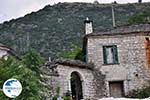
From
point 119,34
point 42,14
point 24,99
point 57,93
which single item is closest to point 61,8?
point 42,14

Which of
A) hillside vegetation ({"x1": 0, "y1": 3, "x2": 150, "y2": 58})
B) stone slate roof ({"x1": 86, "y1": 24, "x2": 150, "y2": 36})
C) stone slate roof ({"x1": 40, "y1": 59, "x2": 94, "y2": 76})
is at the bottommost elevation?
stone slate roof ({"x1": 40, "y1": 59, "x2": 94, "y2": 76})

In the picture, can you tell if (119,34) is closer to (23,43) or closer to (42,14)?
(23,43)

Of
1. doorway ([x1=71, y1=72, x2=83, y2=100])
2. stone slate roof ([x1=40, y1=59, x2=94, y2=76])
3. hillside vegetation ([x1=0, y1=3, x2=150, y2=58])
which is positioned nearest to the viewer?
stone slate roof ([x1=40, y1=59, x2=94, y2=76])

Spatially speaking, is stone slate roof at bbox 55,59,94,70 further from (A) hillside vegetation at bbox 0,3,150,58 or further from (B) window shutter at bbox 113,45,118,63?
(A) hillside vegetation at bbox 0,3,150,58

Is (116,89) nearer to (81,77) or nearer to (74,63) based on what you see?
(81,77)

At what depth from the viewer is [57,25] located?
2010 inches

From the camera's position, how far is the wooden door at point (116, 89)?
34.2 meters

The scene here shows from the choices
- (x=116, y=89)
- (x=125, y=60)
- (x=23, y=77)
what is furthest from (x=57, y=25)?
(x=23, y=77)

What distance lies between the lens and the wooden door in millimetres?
34184


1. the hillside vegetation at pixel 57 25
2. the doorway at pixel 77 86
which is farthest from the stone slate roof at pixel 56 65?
the hillside vegetation at pixel 57 25

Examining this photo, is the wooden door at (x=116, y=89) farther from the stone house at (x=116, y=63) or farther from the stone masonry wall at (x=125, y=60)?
the stone masonry wall at (x=125, y=60)

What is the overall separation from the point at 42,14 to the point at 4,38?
21.4ft

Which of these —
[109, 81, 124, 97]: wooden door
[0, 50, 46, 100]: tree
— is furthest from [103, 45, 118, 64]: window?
[0, 50, 46, 100]: tree

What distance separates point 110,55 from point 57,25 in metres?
17.1
